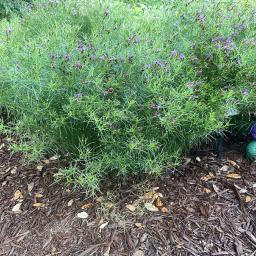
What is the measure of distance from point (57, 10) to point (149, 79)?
1.66 m

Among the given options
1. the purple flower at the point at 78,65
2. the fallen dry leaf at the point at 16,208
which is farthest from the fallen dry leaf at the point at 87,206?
the purple flower at the point at 78,65

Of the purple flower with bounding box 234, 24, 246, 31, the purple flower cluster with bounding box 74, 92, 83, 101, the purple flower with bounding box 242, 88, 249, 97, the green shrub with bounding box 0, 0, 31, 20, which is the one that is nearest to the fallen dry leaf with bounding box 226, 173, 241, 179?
the purple flower with bounding box 242, 88, 249, 97

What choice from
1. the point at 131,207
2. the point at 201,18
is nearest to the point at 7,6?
the point at 201,18

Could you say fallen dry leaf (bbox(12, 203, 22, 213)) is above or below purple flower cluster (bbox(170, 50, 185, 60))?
below

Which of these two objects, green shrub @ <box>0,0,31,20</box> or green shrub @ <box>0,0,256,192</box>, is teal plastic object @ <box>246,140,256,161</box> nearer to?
green shrub @ <box>0,0,256,192</box>

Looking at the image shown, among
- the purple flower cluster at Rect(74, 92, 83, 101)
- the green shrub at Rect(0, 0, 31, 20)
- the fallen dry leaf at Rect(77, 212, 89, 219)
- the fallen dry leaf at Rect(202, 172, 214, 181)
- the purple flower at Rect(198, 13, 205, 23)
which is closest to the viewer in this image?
the purple flower cluster at Rect(74, 92, 83, 101)

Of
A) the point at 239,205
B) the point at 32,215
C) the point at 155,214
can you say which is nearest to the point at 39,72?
the point at 32,215

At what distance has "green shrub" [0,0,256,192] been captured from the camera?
2.32 m

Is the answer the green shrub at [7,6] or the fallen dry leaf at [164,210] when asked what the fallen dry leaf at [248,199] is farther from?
the green shrub at [7,6]

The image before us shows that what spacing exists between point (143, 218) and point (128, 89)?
3.15 feet

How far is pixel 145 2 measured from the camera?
538 cm

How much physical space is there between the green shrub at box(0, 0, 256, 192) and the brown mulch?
0.26 metres

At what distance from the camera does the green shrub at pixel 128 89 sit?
2316 millimetres

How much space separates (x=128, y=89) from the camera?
2396 mm
